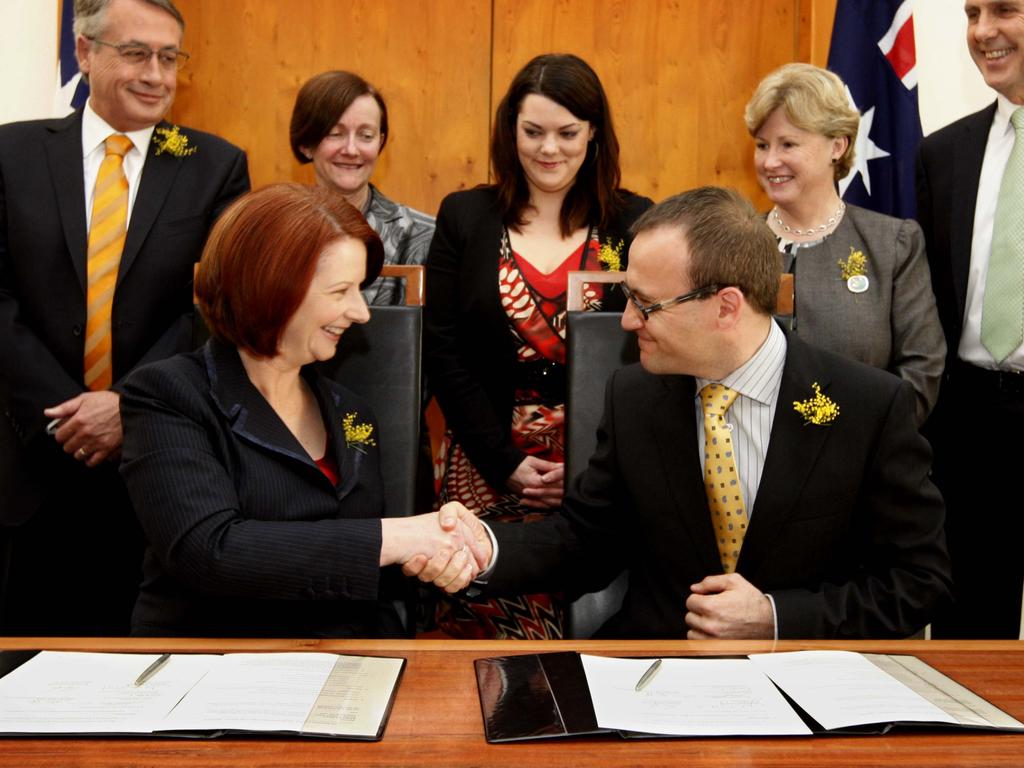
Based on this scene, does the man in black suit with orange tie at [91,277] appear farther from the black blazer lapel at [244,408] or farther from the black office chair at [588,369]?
the black office chair at [588,369]

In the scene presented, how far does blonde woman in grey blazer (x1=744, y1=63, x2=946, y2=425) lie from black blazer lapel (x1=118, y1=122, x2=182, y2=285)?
61.3 inches

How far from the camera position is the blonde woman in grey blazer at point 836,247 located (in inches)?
102

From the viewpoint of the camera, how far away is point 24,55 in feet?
12.6

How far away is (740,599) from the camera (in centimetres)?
171

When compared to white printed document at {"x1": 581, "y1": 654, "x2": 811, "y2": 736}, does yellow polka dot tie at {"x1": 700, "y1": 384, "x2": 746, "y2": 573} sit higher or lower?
higher

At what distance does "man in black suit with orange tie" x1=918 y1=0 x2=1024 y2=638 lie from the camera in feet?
8.61

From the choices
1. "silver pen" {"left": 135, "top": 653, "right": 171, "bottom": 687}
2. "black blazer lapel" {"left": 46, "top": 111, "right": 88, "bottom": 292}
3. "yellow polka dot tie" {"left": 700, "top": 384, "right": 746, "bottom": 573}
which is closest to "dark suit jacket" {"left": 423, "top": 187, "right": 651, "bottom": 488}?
"yellow polka dot tie" {"left": 700, "top": 384, "right": 746, "bottom": 573}

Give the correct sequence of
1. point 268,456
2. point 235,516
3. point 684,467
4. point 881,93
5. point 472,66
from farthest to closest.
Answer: point 472,66
point 881,93
point 684,467
point 268,456
point 235,516

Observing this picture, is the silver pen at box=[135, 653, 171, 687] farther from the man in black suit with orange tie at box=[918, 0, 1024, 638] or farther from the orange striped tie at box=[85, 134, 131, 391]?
the man in black suit with orange tie at box=[918, 0, 1024, 638]

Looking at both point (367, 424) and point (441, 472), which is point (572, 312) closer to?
point (367, 424)

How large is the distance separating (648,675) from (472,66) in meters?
3.29

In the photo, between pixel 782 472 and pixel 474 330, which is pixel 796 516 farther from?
pixel 474 330

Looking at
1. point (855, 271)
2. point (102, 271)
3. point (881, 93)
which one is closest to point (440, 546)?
point (102, 271)

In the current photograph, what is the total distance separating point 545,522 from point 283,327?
0.64 m
